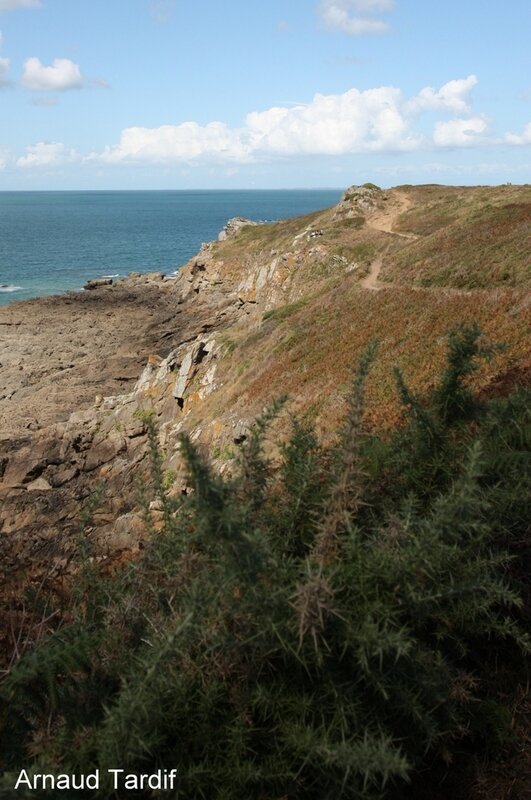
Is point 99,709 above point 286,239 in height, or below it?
below

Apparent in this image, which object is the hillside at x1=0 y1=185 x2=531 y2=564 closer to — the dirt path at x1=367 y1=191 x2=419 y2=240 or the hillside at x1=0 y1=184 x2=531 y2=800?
the dirt path at x1=367 y1=191 x2=419 y2=240

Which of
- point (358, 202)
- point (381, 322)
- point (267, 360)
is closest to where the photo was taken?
point (381, 322)

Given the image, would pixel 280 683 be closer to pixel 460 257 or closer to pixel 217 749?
pixel 217 749

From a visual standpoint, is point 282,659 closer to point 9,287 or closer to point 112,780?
point 112,780

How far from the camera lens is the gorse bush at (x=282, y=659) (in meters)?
4.12

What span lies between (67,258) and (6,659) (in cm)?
11144

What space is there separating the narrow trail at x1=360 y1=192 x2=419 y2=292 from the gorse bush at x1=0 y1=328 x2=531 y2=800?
89.9 ft

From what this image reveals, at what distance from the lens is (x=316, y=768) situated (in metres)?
4.27

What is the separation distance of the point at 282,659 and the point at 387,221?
186ft

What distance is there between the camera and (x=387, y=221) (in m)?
56.6

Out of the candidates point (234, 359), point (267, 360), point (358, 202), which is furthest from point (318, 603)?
point (358, 202)

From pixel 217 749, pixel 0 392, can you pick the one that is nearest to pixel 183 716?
pixel 217 749

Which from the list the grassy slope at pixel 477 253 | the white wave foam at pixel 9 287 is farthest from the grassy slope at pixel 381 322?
the white wave foam at pixel 9 287

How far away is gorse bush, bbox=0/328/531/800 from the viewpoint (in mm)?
4117
